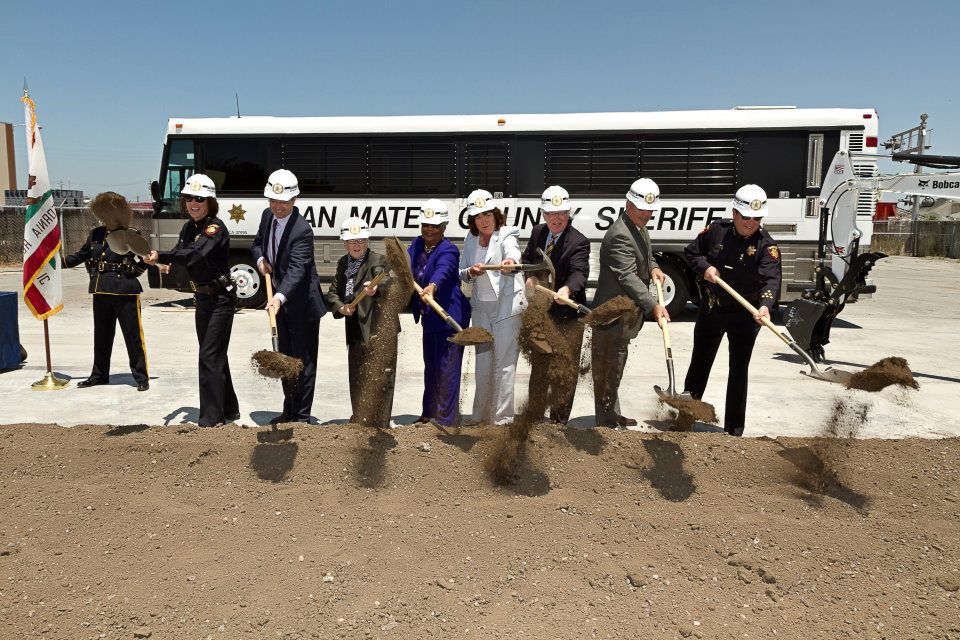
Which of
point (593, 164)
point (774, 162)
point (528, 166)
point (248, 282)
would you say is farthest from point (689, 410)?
point (248, 282)

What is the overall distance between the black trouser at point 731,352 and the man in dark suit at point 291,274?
2.70 meters

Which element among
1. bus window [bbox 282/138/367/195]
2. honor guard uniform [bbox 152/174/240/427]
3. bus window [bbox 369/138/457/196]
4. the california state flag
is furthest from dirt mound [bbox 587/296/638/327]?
bus window [bbox 282/138/367/195]

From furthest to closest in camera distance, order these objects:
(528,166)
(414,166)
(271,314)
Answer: (414,166), (528,166), (271,314)

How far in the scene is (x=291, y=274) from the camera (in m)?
4.59

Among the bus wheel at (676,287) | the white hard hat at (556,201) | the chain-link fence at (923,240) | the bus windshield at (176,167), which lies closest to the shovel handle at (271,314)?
the white hard hat at (556,201)

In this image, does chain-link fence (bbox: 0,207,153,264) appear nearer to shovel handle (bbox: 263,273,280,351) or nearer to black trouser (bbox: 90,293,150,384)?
black trouser (bbox: 90,293,150,384)

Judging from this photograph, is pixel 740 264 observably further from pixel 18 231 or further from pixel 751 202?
pixel 18 231

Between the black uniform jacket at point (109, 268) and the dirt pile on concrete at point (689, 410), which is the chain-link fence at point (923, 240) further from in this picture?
the black uniform jacket at point (109, 268)

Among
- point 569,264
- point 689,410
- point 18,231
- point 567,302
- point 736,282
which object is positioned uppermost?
point 18,231

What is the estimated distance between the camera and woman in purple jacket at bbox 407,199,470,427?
4777 mm

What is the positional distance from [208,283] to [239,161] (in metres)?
7.26

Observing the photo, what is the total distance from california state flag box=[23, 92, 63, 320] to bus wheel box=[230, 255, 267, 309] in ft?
16.3

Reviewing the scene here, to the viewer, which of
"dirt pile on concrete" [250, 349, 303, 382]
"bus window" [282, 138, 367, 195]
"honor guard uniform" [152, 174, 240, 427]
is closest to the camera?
"dirt pile on concrete" [250, 349, 303, 382]

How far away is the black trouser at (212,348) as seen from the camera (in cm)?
479
